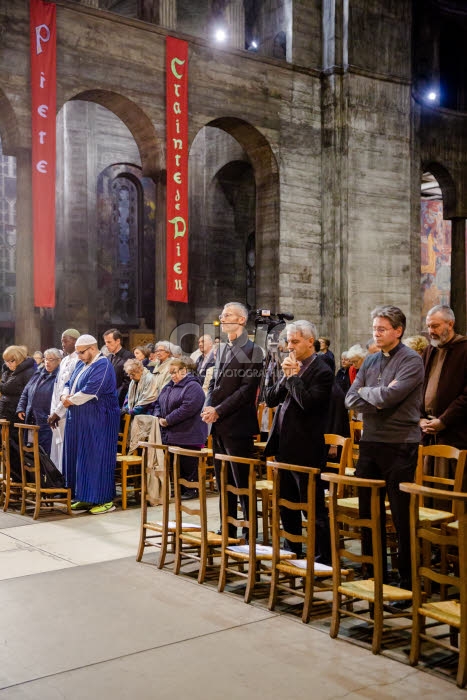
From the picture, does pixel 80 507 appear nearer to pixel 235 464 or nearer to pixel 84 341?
pixel 84 341

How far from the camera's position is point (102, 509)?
8.33 m

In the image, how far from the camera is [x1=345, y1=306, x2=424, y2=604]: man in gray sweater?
514 cm

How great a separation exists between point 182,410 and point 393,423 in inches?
140

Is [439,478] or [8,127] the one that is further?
[8,127]

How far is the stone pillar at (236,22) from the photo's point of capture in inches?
666

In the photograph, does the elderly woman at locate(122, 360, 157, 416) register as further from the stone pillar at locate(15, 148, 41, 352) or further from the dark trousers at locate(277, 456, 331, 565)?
the stone pillar at locate(15, 148, 41, 352)

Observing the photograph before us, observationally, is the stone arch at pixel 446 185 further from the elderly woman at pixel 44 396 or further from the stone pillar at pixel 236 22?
the elderly woman at pixel 44 396

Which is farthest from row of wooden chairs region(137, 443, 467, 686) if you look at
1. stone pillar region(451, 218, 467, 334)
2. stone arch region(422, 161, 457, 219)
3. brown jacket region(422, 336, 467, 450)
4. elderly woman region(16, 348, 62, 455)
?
stone arch region(422, 161, 457, 219)

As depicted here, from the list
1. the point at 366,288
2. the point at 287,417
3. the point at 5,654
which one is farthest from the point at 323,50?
the point at 5,654

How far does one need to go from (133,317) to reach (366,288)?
6.03 meters

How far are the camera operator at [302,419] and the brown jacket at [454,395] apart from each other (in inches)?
47.8

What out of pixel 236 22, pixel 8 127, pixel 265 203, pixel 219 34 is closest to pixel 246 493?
pixel 8 127

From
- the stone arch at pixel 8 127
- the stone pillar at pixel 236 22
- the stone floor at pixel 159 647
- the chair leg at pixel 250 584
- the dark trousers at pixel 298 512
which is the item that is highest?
the stone pillar at pixel 236 22

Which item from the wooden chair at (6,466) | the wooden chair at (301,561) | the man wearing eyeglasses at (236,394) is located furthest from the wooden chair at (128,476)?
the wooden chair at (301,561)
